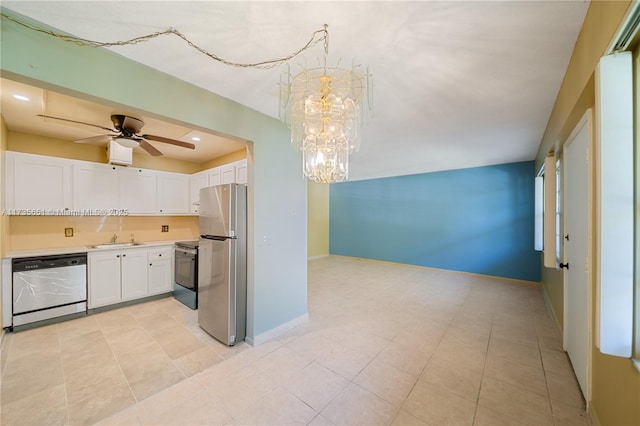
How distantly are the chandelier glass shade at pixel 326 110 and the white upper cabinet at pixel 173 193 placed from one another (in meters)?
3.10

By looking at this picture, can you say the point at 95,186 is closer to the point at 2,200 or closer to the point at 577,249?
the point at 2,200

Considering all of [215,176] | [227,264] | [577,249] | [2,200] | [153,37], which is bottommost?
[227,264]

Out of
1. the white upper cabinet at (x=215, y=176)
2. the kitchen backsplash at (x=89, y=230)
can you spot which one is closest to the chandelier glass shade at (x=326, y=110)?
the white upper cabinet at (x=215, y=176)

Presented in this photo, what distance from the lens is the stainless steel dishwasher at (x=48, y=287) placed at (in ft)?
9.20

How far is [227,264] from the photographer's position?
252 centimetres

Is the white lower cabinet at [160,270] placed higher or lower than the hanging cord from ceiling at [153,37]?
lower

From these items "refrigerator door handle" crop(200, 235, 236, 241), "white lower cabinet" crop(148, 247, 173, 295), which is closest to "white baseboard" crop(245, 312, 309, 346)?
"refrigerator door handle" crop(200, 235, 236, 241)

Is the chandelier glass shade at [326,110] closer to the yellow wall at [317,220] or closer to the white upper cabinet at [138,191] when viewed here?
the white upper cabinet at [138,191]

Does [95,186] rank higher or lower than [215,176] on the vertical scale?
lower

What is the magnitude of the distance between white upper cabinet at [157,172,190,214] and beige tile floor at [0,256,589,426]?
168cm

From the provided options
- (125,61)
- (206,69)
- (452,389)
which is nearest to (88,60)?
(125,61)

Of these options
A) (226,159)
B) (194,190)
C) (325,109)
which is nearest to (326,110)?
(325,109)

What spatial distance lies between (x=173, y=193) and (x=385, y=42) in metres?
4.19

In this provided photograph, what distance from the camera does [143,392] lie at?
6.09 ft
